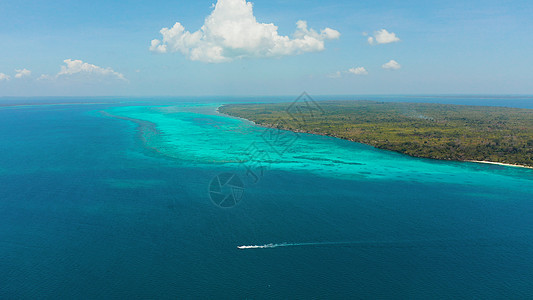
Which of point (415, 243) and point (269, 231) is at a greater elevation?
point (269, 231)

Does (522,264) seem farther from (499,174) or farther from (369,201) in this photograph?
(499,174)

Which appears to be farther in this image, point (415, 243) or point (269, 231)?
point (269, 231)

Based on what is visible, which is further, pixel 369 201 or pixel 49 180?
pixel 49 180

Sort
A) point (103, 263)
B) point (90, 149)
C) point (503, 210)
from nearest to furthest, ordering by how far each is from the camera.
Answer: point (103, 263) < point (503, 210) < point (90, 149)

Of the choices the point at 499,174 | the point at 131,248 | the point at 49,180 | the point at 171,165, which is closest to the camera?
the point at 131,248

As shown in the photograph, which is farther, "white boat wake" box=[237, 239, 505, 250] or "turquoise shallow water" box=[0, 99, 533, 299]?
"white boat wake" box=[237, 239, 505, 250]

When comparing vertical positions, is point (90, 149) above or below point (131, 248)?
above

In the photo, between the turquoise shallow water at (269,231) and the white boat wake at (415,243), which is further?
the white boat wake at (415,243)

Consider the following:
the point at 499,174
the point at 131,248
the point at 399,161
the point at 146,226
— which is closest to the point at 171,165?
the point at 146,226
